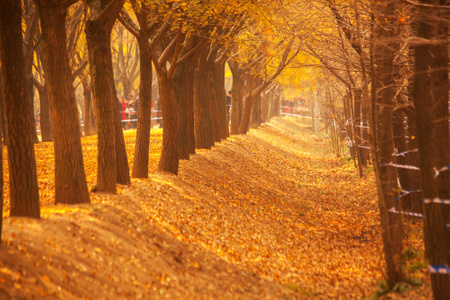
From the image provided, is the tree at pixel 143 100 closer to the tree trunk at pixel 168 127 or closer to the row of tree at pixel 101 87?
the row of tree at pixel 101 87

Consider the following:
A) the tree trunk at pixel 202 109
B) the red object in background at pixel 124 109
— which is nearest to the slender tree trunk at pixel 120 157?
the tree trunk at pixel 202 109

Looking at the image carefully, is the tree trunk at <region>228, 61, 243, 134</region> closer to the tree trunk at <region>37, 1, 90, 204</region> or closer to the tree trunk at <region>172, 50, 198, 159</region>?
the tree trunk at <region>172, 50, 198, 159</region>

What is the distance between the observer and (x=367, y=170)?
20266mm

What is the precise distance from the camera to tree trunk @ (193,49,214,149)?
719 inches

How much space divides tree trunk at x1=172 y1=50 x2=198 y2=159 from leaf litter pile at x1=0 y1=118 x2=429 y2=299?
56cm

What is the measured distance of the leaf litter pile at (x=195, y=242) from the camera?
6516mm

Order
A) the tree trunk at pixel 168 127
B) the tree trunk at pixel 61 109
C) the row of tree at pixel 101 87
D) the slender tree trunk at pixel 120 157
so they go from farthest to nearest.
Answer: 1. the tree trunk at pixel 168 127
2. the slender tree trunk at pixel 120 157
3. the tree trunk at pixel 61 109
4. the row of tree at pixel 101 87

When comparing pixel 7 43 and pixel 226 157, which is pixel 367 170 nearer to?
pixel 226 157

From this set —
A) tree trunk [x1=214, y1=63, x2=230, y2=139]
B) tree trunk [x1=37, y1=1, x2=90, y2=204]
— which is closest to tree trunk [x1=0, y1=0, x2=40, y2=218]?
tree trunk [x1=37, y1=1, x2=90, y2=204]

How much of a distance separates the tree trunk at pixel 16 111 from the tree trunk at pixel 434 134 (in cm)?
518

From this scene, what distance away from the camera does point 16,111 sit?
7199 mm

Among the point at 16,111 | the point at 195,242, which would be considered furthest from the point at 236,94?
the point at 16,111

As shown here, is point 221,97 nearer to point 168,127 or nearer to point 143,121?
point 168,127

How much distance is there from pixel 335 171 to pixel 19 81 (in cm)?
1746
